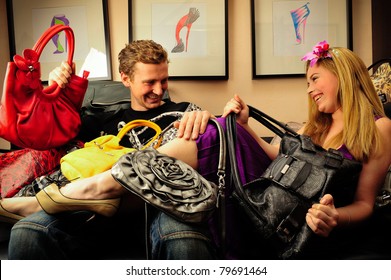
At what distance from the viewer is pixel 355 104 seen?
132 centimetres

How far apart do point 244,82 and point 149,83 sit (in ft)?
2.20

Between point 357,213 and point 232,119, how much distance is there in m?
0.46

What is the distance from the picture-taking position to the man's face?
5.86ft

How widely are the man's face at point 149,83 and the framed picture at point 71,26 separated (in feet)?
1.85

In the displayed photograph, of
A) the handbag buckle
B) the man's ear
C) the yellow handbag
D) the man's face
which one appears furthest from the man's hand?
the man's ear

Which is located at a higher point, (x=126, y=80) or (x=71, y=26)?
(x=71, y=26)

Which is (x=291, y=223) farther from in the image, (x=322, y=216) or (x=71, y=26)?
(x=71, y=26)

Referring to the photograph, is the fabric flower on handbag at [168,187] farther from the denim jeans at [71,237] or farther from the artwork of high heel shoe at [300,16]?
the artwork of high heel shoe at [300,16]

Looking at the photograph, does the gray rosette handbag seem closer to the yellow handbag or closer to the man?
the man

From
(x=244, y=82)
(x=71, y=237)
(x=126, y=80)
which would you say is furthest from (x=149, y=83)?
(x=71, y=237)

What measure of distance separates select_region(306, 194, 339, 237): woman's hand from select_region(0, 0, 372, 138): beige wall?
1.24m

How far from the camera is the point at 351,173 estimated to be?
115cm
